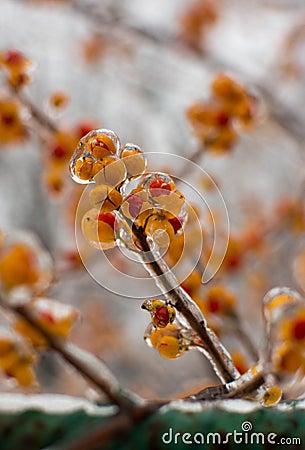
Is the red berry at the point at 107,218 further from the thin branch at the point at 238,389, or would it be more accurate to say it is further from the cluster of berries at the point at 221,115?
the cluster of berries at the point at 221,115

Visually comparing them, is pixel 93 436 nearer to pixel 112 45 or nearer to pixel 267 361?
pixel 267 361

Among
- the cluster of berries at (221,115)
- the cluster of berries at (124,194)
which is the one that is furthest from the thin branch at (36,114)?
the cluster of berries at (124,194)

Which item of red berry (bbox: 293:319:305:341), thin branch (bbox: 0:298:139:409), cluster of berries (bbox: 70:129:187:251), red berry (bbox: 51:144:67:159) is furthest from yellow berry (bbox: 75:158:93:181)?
red berry (bbox: 51:144:67:159)

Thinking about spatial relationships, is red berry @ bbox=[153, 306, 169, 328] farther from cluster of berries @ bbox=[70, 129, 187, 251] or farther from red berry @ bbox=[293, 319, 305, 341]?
red berry @ bbox=[293, 319, 305, 341]

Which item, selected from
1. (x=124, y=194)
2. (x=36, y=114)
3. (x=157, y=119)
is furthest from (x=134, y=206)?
(x=157, y=119)

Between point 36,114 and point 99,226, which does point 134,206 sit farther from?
point 36,114

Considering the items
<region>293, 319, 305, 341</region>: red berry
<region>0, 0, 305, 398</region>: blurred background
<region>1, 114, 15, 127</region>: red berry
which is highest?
<region>0, 0, 305, 398</region>: blurred background
